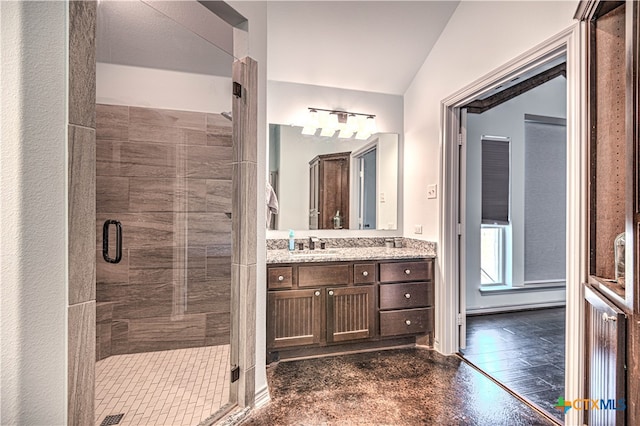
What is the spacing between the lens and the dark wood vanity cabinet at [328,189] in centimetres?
313

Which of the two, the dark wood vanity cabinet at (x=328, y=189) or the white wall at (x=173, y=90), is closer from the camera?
the white wall at (x=173, y=90)

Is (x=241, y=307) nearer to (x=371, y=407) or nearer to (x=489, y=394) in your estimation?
(x=371, y=407)

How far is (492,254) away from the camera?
4000 mm

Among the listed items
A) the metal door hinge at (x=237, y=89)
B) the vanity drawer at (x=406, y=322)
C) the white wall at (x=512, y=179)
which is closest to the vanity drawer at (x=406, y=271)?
the vanity drawer at (x=406, y=322)

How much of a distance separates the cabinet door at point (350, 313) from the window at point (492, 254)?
1.92 meters

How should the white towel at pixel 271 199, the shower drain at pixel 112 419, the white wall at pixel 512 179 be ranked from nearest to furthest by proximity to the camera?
the shower drain at pixel 112 419 → the white towel at pixel 271 199 → the white wall at pixel 512 179

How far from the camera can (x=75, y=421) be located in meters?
1.12

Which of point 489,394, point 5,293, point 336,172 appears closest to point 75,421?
point 5,293

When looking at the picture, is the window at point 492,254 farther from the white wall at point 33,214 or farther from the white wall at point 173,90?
the white wall at point 33,214

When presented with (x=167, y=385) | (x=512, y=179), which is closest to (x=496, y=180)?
(x=512, y=179)

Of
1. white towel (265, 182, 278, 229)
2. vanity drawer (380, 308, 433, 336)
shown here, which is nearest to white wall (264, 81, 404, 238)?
white towel (265, 182, 278, 229)

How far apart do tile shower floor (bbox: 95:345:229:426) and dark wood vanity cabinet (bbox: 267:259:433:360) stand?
0.55 meters

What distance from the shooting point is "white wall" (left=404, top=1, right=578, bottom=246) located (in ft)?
6.25

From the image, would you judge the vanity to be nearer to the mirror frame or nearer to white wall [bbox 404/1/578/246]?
the mirror frame
